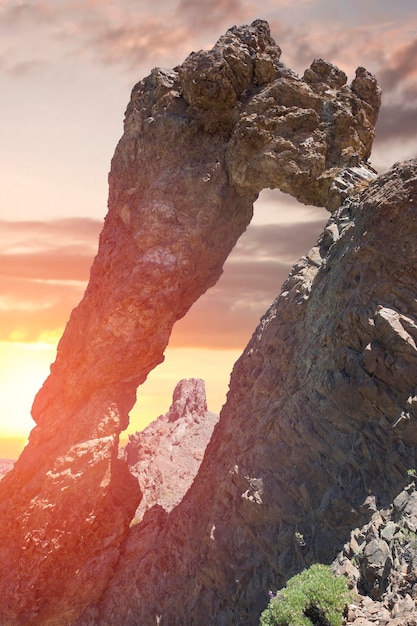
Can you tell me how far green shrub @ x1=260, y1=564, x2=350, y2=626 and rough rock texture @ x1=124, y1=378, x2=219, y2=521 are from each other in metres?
42.3

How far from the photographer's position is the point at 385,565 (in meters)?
18.7

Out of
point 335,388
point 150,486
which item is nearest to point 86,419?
point 335,388

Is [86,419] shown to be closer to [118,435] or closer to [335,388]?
[118,435]

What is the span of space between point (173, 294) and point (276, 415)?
12.5 metres

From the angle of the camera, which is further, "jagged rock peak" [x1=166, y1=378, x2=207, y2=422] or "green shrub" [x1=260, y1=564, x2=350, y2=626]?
"jagged rock peak" [x1=166, y1=378, x2=207, y2=422]

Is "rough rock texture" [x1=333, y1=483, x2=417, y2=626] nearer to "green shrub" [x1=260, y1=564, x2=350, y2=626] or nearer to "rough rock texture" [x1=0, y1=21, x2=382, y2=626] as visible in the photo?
"green shrub" [x1=260, y1=564, x2=350, y2=626]

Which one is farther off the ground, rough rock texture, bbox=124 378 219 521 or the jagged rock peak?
the jagged rock peak

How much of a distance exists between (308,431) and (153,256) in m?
16.9

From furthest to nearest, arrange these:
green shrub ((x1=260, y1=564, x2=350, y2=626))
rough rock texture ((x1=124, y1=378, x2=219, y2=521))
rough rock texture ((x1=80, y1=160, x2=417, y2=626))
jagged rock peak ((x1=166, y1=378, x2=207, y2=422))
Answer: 1. jagged rock peak ((x1=166, y1=378, x2=207, y2=422))
2. rough rock texture ((x1=124, y1=378, x2=219, y2=521))
3. rough rock texture ((x1=80, y1=160, x2=417, y2=626))
4. green shrub ((x1=260, y1=564, x2=350, y2=626))

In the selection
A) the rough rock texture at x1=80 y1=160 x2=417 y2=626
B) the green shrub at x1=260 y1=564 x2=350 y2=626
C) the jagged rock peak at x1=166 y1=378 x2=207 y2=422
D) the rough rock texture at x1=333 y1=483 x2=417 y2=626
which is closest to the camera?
the rough rock texture at x1=333 y1=483 x2=417 y2=626

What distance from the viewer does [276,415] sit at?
29078mm

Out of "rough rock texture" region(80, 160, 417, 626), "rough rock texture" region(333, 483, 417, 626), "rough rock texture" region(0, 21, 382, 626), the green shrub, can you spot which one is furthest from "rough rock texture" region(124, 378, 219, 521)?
the green shrub

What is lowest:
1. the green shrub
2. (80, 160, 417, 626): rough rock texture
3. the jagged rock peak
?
the green shrub

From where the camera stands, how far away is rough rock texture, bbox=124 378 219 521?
64.2 metres
